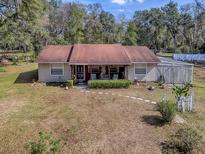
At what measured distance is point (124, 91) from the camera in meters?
23.0

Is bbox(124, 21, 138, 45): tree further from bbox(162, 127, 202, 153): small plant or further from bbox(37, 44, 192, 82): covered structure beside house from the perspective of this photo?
bbox(162, 127, 202, 153): small plant

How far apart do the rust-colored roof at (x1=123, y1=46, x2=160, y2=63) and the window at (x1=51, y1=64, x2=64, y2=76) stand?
733 cm

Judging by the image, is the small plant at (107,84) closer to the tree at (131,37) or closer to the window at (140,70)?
the window at (140,70)

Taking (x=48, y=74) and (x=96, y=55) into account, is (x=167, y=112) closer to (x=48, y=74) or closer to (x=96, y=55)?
(x=96, y=55)

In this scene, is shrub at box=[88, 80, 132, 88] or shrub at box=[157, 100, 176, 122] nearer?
shrub at box=[157, 100, 176, 122]

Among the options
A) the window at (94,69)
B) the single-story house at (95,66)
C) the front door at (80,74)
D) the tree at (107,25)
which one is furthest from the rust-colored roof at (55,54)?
the tree at (107,25)

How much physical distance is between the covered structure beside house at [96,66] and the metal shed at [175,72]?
0.62 meters

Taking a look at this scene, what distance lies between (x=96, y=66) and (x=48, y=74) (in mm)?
5040

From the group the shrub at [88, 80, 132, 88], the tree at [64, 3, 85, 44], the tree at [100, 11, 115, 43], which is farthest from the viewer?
the tree at [100, 11, 115, 43]

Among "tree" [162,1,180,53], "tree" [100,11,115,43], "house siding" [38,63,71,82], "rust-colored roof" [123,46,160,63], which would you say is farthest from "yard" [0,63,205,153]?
"tree" [162,1,180,53]

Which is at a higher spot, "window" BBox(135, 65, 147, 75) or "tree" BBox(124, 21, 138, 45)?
"tree" BBox(124, 21, 138, 45)

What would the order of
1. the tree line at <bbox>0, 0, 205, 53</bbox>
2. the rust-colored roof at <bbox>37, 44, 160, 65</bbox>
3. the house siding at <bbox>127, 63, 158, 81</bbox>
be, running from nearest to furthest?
the rust-colored roof at <bbox>37, 44, 160, 65</bbox> < the house siding at <bbox>127, 63, 158, 81</bbox> < the tree line at <bbox>0, 0, 205, 53</bbox>

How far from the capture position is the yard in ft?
40.9

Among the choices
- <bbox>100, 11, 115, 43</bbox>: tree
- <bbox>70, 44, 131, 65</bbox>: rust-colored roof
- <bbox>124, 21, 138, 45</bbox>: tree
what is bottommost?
<bbox>70, 44, 131, 65</bbox>: rust-colored roof
